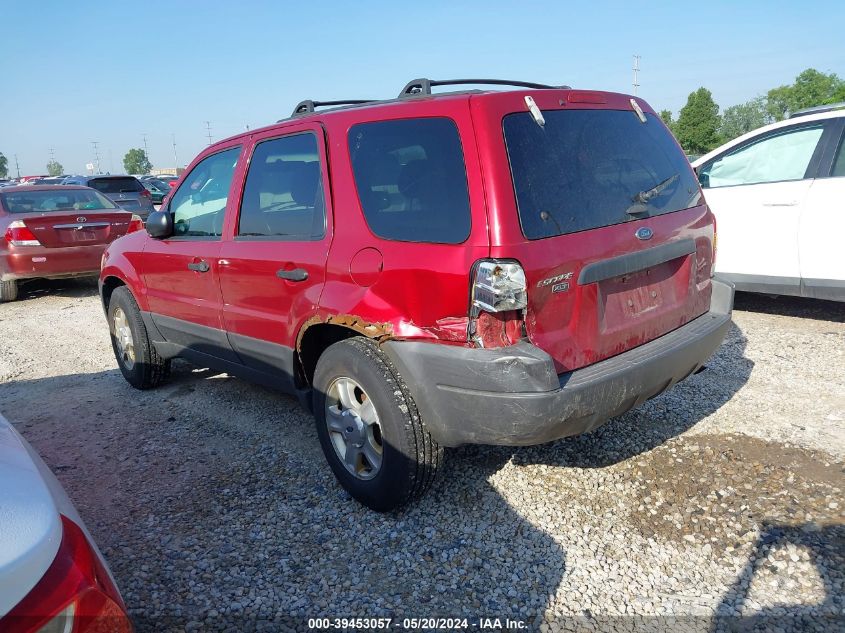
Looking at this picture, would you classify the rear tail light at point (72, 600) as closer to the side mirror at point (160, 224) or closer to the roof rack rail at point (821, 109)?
the side mirror at point (160, 224)

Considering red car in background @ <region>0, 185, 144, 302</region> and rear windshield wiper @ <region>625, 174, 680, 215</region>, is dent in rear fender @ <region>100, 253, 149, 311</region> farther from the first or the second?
red car in background @ <region>0, 185, 144, 302</region>

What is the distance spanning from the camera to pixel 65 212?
8.84m

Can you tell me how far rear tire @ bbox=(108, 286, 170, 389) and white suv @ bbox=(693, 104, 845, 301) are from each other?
198 inches

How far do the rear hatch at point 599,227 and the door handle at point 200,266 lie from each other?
7.06 feet

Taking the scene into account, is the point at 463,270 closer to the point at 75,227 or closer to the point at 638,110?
the point at 638,110

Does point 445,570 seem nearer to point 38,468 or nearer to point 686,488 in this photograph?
point 686,488

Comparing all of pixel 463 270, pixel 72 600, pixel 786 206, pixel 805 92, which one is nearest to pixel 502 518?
pixel 463 270

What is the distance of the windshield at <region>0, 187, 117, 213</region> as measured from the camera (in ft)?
29.5

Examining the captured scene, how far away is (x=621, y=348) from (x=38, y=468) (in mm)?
2266

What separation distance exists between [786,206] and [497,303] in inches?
169

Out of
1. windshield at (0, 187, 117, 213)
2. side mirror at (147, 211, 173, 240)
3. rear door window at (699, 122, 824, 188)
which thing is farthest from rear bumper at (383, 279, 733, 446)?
windshield at (0, 187, 117, 213)

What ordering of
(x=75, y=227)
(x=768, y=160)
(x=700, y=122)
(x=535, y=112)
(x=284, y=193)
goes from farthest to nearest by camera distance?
(x=700, y=122) < (x=75, y=227) < (x=768, y=160) < (x=284, y=193) < (x=535, y=112)

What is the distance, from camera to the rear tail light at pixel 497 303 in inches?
96.1

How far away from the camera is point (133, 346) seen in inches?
194
